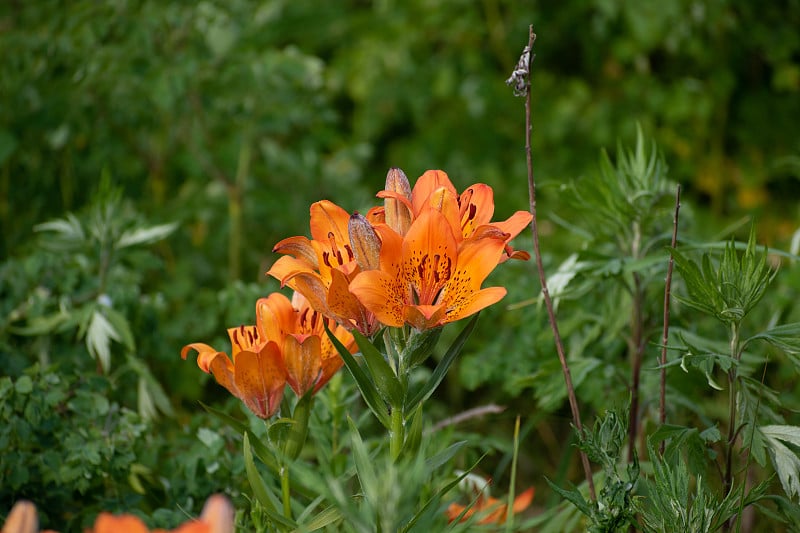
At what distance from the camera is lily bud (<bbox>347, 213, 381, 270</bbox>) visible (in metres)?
1.01

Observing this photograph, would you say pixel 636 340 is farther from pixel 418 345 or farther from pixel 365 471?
pixel 365 471

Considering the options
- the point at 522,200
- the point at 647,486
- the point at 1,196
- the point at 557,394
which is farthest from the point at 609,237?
the point at 1,196

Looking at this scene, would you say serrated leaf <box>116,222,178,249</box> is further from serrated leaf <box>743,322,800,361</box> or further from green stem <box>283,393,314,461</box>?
serrated leaf <box>743,322,800,361</box>

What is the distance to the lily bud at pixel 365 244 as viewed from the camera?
1.01 m

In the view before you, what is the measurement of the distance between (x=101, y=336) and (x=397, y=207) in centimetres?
80

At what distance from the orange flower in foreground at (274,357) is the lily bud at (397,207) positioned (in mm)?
169

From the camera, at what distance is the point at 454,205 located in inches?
41.8

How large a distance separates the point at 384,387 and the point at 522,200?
2.11 metres

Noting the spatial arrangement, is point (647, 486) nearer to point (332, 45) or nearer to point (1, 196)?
point (1, 196)

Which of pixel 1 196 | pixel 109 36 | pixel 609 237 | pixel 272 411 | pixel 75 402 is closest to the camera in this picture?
pixel 272 411

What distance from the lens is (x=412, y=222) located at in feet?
3.50

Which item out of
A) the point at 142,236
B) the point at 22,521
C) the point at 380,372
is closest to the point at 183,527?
the point at 22,521

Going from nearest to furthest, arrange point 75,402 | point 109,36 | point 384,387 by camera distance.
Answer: point 384,387 → point 75,402 → point 109,36

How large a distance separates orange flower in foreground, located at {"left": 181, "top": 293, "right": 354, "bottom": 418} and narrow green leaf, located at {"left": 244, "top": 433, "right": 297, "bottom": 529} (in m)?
0.06
